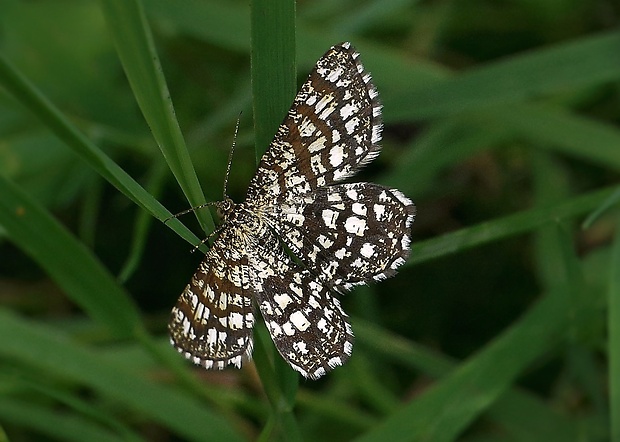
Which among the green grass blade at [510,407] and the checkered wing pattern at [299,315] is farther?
the green grass blade at [510,407]

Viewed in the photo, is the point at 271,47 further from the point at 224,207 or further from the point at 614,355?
the point at 614,355

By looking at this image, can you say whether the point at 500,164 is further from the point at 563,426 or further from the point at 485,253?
the point at 563,426

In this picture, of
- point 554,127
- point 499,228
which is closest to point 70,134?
point 499,228

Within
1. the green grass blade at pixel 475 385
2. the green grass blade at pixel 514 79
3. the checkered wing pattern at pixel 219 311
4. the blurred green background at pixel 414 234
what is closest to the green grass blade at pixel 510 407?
the blurred green background at pixel 414 234

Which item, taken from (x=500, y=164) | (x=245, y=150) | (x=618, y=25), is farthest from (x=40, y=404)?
(x=618, y=25)

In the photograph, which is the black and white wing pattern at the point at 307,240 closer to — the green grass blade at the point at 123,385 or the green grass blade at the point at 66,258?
the green grass blade at the point at 66,258

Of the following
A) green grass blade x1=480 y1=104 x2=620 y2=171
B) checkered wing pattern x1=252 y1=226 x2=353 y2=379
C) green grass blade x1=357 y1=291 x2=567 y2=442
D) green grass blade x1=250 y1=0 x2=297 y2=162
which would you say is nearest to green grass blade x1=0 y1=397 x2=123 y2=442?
green grass blade x1=357 y1=291 x2=567 y2=442

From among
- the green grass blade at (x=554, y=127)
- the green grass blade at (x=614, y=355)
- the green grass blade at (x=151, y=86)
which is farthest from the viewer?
the green grass blade at (x=554, y=127)

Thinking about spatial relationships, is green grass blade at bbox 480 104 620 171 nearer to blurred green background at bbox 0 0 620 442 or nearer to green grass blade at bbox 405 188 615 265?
blurred green background at bbox 0 0 620 442
